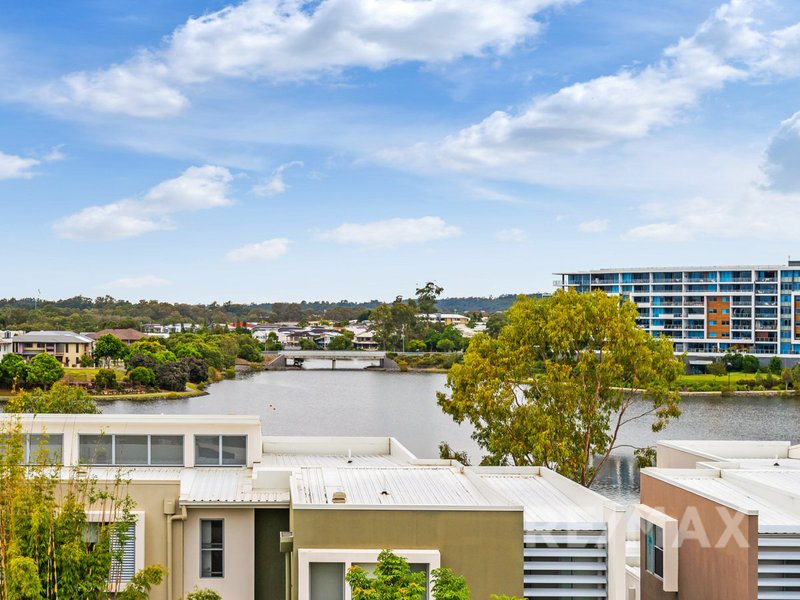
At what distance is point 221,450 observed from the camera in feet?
40.9

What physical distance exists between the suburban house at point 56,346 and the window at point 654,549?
77662mm

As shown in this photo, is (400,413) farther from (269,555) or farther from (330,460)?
(269,555)

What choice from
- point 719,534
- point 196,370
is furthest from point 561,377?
point 196,370

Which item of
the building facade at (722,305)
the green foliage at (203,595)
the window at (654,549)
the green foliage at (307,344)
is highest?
the building facade at (722,305)

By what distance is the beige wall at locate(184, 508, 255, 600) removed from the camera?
30.6 feet

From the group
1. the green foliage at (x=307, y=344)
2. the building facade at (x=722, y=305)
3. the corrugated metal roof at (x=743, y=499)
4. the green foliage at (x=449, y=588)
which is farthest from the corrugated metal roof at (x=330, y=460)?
the green foliage at (x=307, y=344)

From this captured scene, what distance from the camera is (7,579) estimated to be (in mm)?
7062

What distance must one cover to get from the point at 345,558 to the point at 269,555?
1.64m

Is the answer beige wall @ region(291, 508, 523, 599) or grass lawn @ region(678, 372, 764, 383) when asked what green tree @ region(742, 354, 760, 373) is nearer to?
grass lawn @ region(678, 372, 764, 383)

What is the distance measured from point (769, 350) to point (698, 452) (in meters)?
68.2

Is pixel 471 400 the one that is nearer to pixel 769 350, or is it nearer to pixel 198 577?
pixel 198 577

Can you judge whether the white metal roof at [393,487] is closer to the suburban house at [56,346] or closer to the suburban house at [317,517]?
the suburban house at [317,517]

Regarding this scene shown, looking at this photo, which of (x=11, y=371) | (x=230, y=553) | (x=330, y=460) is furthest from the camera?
(x=11, y=371)

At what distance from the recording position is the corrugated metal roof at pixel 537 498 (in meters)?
9.29
